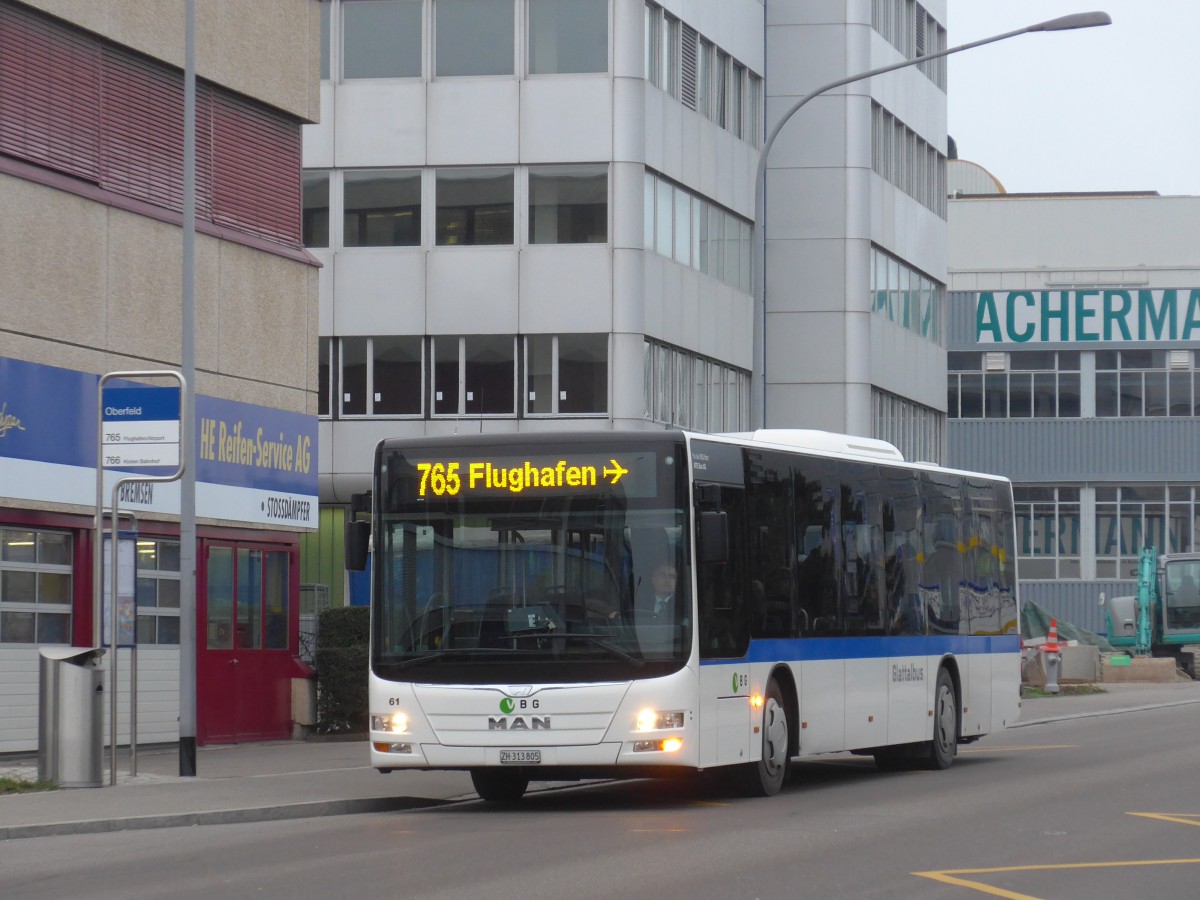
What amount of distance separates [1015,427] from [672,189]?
30.3 m

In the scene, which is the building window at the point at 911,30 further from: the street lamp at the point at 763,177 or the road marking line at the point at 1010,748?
the road marking line at the point at 1010,748

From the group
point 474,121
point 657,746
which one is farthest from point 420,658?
point 474,121

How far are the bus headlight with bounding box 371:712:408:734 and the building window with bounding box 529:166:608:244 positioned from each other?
75.0ft

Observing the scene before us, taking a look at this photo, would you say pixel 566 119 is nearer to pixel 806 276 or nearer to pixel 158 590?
pixel 806 276

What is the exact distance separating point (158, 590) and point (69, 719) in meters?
5.87

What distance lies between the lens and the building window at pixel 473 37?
1513 inches

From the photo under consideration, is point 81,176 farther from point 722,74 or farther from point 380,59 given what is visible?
point 722,74

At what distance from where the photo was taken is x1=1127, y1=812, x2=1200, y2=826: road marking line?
14.6 metres

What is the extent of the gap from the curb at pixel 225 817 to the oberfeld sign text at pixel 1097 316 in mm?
52592

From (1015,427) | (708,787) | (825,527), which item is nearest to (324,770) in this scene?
(708,787)

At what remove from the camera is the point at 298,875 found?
1153 centimetres

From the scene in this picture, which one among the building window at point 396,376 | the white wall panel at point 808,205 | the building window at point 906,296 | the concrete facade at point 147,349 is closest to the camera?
the concrete facade at point 147,349

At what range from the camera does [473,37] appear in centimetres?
3853

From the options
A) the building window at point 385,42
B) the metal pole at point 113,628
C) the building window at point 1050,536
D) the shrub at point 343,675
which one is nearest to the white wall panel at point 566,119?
the building window at point 385,42
